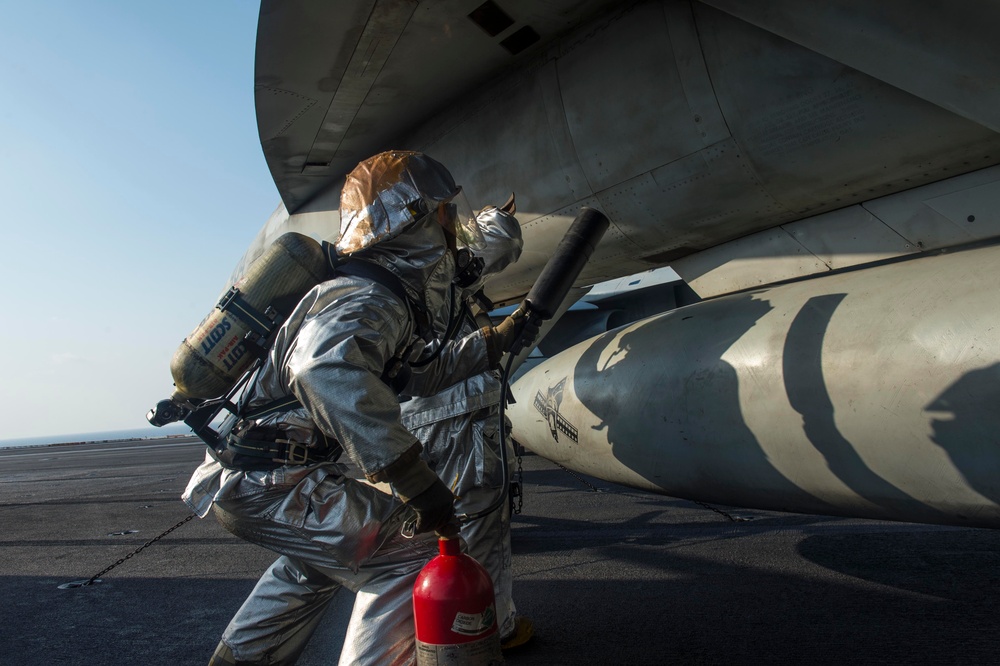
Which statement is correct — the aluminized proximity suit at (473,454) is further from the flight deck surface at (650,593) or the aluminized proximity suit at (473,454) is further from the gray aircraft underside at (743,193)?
the gray aircraft underside at (743,193)

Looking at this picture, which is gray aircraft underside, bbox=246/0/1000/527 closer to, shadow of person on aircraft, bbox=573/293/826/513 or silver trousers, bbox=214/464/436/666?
shadow of person on aircraft, bbox=573/293/826/513

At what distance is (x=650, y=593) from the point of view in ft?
10.9

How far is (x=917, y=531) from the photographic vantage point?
161 inches

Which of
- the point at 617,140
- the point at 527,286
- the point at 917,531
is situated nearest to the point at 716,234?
the point at 617,140

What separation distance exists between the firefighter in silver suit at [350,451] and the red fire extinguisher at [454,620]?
5.8 inches

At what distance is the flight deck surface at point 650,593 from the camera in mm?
2625

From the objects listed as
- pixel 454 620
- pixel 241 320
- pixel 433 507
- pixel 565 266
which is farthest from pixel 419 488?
pixel 565 266

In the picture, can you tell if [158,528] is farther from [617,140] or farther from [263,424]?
[617,140]

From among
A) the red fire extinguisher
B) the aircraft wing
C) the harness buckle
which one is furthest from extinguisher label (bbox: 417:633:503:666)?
the aircraft wing

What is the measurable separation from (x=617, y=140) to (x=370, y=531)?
90.0 inches

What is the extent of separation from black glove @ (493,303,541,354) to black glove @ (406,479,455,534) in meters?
0.77

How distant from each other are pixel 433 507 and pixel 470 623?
32cm

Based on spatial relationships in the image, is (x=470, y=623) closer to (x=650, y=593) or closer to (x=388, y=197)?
(x=388, y=197)

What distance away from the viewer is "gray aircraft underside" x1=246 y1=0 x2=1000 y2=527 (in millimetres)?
2311
